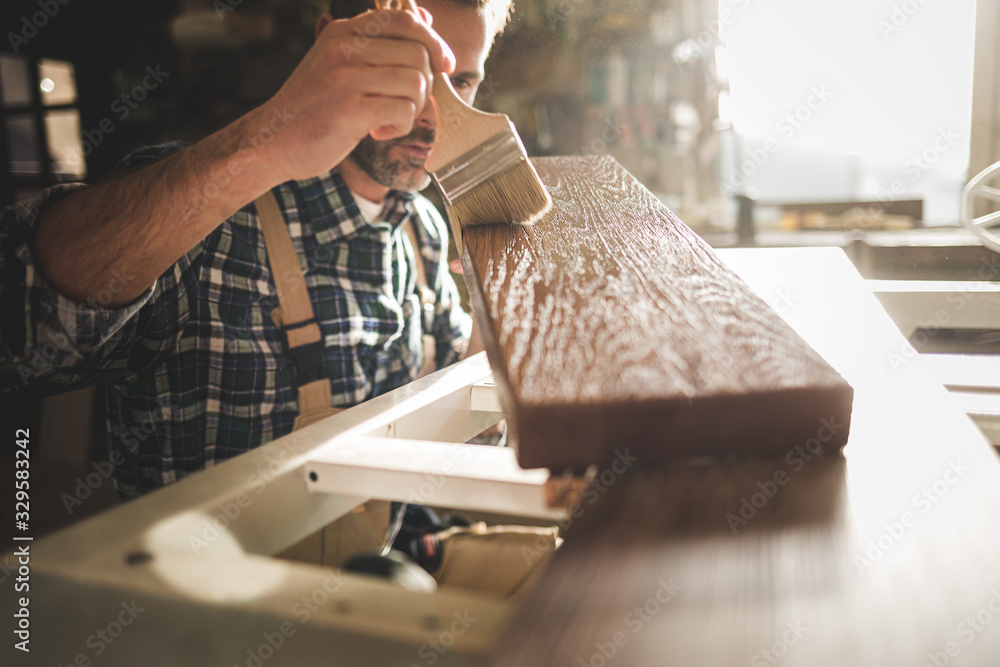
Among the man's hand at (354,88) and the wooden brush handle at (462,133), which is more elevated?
the man's hand at (354,88)

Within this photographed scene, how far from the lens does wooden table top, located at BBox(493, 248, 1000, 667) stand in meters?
0.24

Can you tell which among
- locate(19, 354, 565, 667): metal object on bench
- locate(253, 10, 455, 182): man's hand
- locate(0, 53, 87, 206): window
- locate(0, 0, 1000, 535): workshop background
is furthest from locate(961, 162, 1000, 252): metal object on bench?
locate(0, 53, 87, 206): window

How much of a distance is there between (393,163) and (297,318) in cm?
42

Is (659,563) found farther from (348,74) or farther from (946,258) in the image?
(946,258)

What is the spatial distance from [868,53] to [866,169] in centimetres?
738

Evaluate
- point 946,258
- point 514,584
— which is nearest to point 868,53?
point 946,258

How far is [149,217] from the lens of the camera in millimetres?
908

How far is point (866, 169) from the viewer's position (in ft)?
25.1

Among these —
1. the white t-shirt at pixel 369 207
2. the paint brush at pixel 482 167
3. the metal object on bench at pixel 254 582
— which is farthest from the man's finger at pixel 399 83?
the white t-shirt at pixel 369 207

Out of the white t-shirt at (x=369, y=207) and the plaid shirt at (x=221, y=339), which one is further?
the white t-shirt at (x=369, y=207)

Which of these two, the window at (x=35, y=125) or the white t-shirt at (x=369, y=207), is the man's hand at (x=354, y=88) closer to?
the white t-shirt at (x=369, y=207)

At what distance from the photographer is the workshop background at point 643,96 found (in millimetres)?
1141

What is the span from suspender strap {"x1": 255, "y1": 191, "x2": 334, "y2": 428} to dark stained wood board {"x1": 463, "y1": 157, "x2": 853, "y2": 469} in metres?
0.76

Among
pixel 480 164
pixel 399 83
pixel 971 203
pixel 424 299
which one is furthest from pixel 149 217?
pixel 971 203
